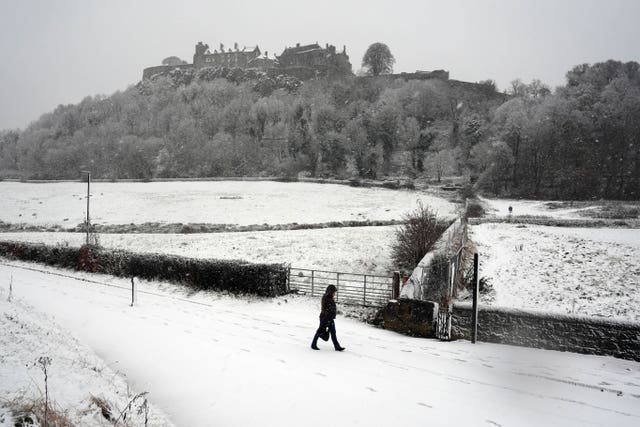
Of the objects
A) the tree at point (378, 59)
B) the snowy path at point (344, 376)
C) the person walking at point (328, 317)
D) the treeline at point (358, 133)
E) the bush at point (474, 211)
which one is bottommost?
the snowy path at point (344, 376)

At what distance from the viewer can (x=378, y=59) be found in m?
123

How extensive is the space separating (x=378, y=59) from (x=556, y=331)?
12375cm

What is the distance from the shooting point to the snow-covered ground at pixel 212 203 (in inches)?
1485

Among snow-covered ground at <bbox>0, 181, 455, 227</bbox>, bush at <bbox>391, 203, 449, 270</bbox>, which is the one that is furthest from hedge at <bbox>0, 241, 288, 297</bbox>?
snow-covered ground at <bbox>0, 181, 455, 227</bbox>

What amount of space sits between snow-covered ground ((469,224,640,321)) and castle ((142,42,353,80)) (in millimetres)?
102003

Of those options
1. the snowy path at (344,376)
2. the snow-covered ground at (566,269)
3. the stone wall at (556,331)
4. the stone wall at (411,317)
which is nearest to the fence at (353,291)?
the stone wall at (411,317)

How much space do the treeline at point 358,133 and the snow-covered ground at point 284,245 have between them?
123 feet

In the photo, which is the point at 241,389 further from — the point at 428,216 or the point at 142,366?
the point at 428,216

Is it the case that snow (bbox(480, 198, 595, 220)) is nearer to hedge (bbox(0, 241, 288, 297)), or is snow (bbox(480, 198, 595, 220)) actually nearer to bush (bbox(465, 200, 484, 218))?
bush (bbox(465, 200, 484, 218))

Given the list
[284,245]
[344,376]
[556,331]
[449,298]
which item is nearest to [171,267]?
[284,245]

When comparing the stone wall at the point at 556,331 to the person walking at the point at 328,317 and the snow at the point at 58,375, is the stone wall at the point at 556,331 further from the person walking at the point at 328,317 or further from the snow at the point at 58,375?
the snow at the point at 58,375

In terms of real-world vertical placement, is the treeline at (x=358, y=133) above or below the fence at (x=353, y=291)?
above

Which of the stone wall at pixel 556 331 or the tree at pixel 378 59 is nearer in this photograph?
the stone wall at pixel 556 331

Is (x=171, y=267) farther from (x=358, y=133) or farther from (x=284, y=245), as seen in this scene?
(x=358, y=133)
